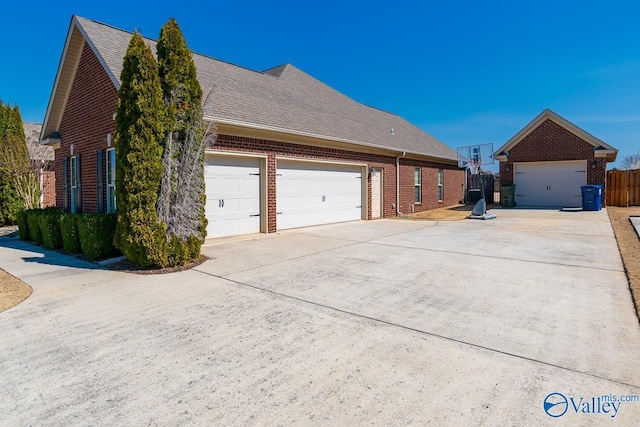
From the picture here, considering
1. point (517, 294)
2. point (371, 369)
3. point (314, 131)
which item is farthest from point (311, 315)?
point (314, 131)

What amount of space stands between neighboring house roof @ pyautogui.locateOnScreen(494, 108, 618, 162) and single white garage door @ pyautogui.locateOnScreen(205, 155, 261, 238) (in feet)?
52.9

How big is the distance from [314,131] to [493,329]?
9288 millimetres

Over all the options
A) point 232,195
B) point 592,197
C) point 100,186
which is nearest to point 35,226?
point 100,186

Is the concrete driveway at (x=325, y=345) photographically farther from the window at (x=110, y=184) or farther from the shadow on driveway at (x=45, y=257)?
the window at (x=110, y=184)

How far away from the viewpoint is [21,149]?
46.4 feet

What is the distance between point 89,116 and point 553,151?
68.8 feet

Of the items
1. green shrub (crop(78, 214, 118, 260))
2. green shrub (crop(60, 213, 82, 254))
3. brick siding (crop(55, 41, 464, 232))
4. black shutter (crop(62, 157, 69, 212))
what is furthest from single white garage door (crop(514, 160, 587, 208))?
black shutter (crop(62, 157, 69, 212))

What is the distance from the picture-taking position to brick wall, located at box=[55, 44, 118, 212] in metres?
9.37

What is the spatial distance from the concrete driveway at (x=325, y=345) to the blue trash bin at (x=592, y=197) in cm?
1256

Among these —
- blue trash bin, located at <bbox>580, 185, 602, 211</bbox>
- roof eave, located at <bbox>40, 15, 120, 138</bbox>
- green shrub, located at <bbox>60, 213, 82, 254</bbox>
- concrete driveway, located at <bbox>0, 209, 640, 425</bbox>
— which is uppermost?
roof eave, located at <bbox>40, 15, 120, 138</bbox>

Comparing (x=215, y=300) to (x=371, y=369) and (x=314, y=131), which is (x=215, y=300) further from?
(x=314, y=131)

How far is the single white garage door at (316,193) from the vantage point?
453 inches

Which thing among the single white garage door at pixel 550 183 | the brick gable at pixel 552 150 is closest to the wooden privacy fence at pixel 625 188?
the brick gable at pixel 552 150

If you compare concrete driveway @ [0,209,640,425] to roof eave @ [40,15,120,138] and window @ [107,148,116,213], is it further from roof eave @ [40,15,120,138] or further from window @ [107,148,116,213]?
roof eave @ [40,15,120,138]
